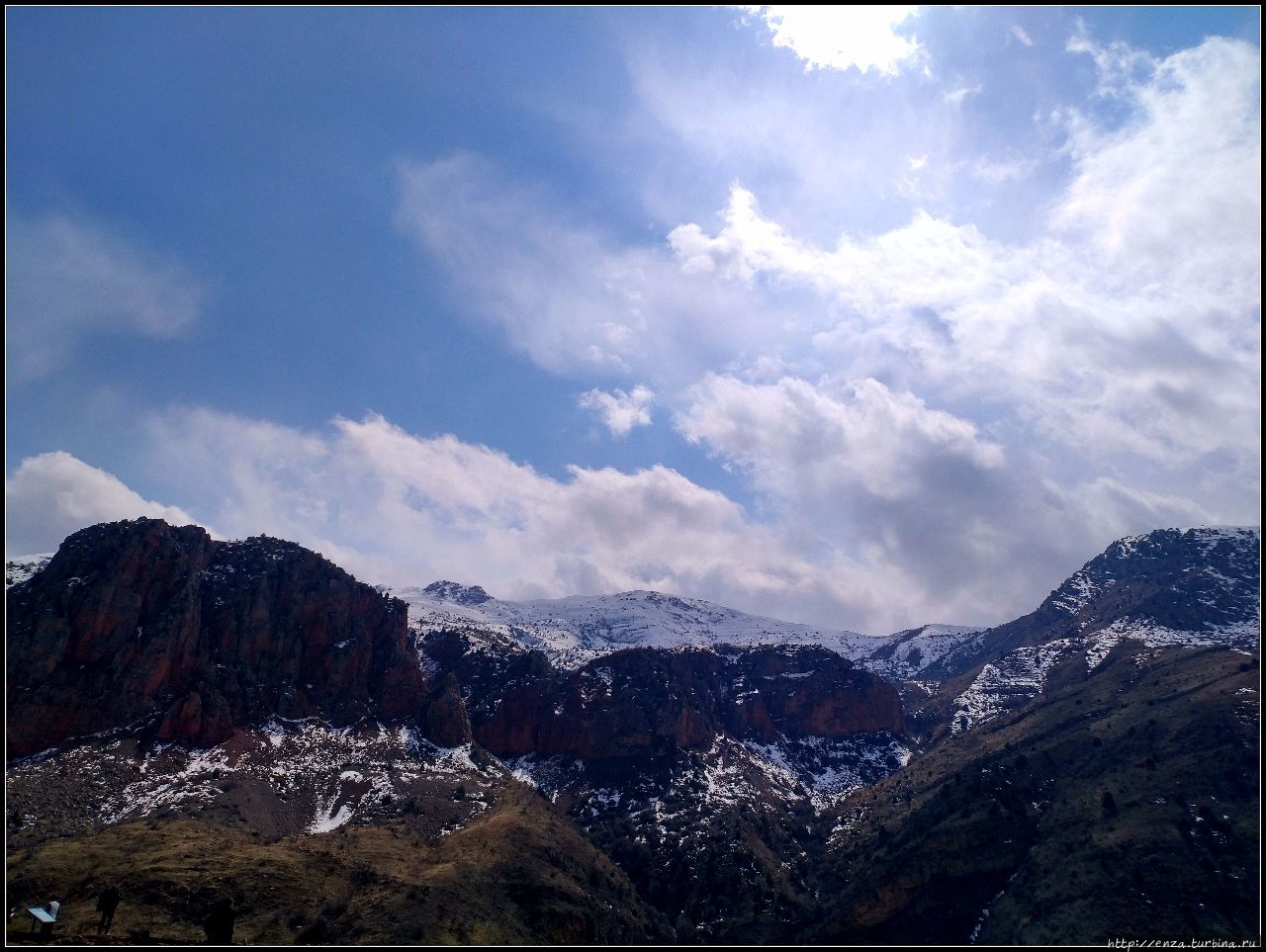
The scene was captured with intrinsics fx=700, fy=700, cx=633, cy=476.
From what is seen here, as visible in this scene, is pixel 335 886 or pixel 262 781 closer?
pixel 335 886

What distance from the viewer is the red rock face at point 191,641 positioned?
137m

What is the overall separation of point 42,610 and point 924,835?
605ft

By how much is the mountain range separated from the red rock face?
59 cm

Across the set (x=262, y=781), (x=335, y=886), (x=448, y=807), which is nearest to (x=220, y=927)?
(x=335, y=886)

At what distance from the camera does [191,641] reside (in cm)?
15538

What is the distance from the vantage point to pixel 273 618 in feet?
566

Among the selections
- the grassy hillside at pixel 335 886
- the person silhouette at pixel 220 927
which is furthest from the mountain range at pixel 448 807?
the person silhouette at pixel 220 927

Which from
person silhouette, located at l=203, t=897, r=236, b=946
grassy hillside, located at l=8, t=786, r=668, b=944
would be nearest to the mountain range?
grassy hillside, located at l=8, t=786, r=668, b=944

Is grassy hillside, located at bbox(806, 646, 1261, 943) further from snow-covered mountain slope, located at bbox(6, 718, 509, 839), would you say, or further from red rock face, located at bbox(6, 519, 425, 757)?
red rock face, located at bbox(6, 519, 425, 757)

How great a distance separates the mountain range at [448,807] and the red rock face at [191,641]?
A: 59 centimetres

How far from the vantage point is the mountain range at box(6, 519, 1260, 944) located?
3893 inches

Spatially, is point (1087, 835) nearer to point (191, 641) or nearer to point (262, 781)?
point (262, 781)

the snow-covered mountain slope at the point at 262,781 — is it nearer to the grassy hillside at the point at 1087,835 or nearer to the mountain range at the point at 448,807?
the mountain range at the point at 448,807

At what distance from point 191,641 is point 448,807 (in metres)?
68.2
